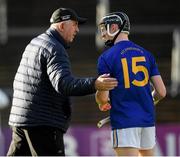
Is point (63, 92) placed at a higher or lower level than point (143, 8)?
lower

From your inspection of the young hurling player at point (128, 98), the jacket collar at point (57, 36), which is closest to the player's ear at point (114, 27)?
the young hurling player at point (128, 98)

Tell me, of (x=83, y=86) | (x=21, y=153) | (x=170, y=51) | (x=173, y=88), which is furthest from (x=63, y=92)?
(x=170, y=51)

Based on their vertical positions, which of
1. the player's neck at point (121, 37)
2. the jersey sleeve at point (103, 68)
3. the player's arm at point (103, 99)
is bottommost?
the player's arm at point (103, 99)

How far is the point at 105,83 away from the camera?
6.23 m

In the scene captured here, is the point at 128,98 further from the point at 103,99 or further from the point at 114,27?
the point at 114,27

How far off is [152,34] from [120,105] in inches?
358

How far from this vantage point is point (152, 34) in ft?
50.6

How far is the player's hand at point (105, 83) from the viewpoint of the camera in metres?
6.24

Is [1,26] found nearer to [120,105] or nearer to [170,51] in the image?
[170,51]

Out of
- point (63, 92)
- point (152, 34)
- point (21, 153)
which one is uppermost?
point (152, 34)

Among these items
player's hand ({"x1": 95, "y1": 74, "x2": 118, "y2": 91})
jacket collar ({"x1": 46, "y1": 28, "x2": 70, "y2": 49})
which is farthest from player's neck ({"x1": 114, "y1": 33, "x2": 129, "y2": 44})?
jacket collar ({"x1": 46, "y1": 28, "x2": 70, "y2": 49})

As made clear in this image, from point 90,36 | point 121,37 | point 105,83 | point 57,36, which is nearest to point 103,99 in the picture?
point 105,83

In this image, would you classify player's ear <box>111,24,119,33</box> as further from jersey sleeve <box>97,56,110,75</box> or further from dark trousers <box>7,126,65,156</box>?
dark trousers <box>7,126,65,156</box>

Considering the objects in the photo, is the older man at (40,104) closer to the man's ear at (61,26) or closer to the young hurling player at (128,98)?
the man's ear at (61,26)
